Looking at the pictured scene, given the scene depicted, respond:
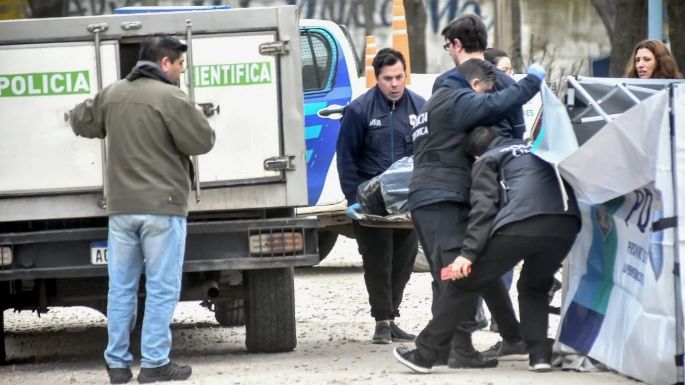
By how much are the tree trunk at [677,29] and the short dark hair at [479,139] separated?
1025cm

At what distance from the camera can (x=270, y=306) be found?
8.93m

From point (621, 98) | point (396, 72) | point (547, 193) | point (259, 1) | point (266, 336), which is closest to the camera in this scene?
point (547, 193)

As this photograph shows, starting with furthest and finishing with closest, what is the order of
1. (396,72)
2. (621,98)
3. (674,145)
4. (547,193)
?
(396,72) → (621,98) → (547,193) → (674,145)

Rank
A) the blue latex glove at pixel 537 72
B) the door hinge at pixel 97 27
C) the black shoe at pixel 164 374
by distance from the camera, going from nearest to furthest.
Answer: the blue latex glove at pixel 537 72
the black shoe at pixel 164 374
the door hinge at pixel 97 27

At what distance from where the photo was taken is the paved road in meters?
7.84

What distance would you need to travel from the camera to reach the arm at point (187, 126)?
7727mm

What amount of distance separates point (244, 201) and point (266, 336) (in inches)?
34.5

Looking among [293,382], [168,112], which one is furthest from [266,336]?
[168,112]

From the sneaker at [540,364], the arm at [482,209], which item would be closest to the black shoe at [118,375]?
the arm at [482,209]

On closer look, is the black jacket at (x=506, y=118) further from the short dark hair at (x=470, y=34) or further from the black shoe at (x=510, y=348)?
the black shoe at (x=510, y=348)

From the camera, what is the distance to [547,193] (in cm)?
748

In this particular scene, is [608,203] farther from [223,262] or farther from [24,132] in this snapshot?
[24,132]

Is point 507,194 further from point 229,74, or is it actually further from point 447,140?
point 229,74

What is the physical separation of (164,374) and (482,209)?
1.90 metres
